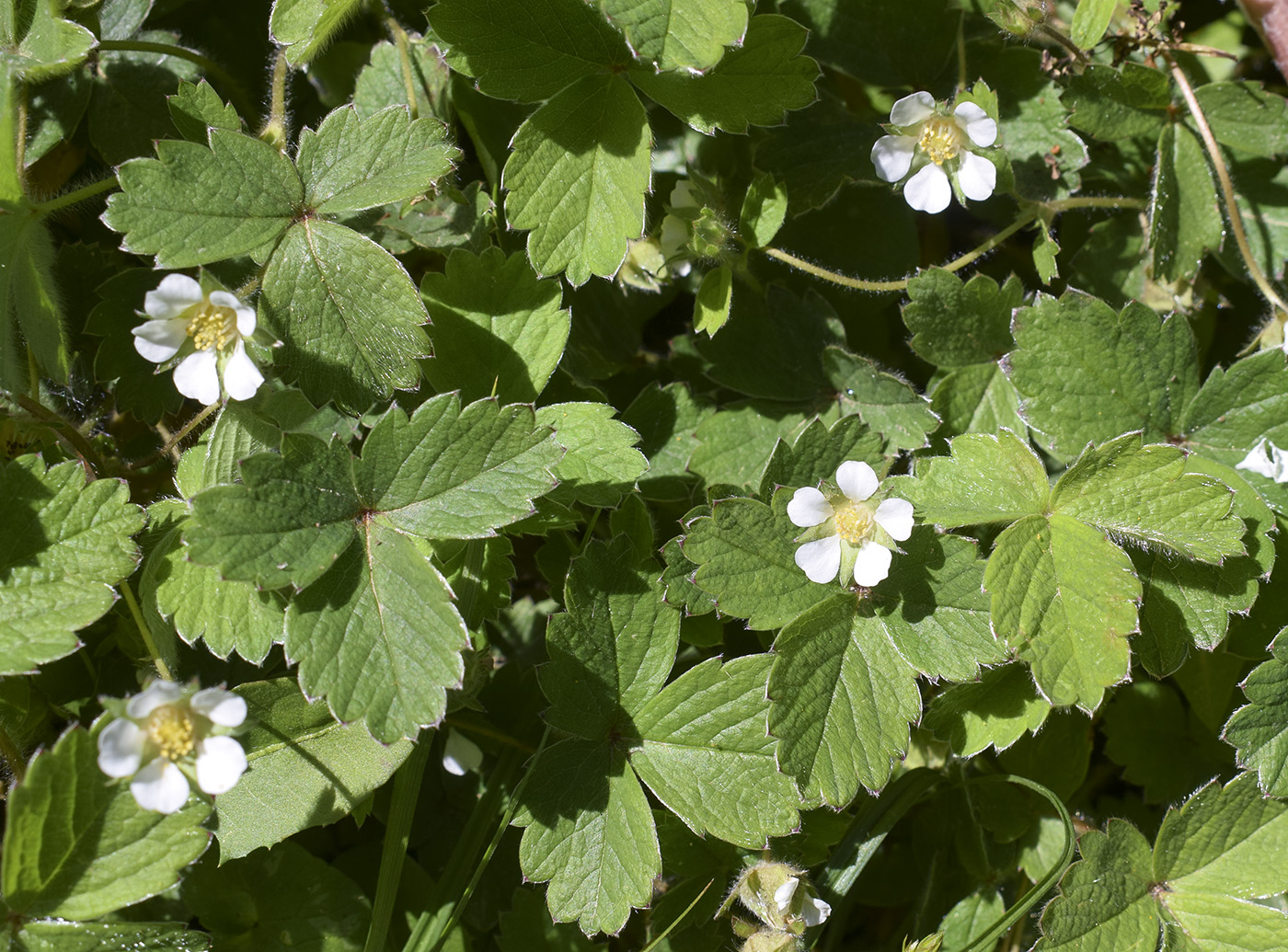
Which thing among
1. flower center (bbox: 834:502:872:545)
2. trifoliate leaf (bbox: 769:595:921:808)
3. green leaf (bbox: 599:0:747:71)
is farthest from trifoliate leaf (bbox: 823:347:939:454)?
green leaf (bbox: 599:0:747:71)

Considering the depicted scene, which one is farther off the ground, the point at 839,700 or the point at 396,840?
the point at 839,700

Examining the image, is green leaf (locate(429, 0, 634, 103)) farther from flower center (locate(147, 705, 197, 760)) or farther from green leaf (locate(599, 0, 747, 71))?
flower center (locate(147, 705, 197, 760))

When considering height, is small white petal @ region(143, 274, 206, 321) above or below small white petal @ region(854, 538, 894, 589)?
above

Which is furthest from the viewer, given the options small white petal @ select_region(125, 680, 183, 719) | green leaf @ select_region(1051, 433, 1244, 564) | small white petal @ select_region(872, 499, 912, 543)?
green leaf @ select_region(1051, 433, 1244, 564)

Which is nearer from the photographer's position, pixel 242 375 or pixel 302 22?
pixel 242 375

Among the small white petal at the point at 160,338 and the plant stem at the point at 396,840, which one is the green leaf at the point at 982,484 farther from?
the small white petal at the point at 160,338

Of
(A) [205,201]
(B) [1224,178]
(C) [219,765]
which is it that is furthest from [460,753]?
(B) [1224,178]

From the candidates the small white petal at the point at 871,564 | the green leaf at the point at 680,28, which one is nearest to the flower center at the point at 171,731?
the small white petal at the point at 871,564

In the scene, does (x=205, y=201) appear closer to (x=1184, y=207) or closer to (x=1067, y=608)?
(x=1067, y=608)
